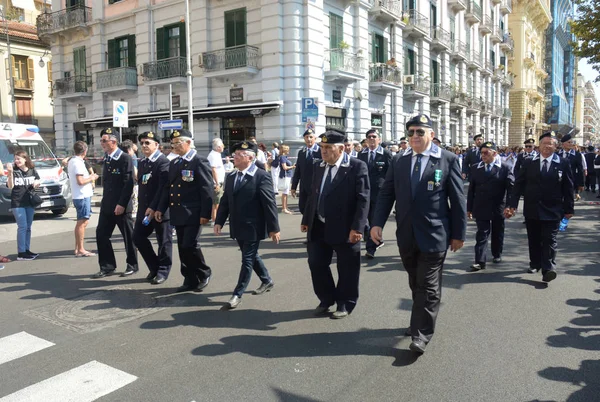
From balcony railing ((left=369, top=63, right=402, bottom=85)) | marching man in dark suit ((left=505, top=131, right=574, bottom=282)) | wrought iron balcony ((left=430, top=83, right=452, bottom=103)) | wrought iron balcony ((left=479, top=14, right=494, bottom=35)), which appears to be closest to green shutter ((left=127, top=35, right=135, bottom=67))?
balcony railing ((left=369, top=63, right=402, bottom=85))

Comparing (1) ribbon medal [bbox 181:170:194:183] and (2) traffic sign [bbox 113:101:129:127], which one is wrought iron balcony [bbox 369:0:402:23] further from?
(1) ribbon medal [bbox 181:170:194:183]

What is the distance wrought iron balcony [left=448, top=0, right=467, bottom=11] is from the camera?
34.5m

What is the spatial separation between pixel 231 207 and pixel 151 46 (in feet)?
71.0

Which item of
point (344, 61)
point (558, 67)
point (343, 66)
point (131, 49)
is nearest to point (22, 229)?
point (343, 66)

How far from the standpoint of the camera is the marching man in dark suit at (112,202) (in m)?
6.96

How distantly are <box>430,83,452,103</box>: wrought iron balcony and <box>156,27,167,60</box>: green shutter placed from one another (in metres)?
17.0

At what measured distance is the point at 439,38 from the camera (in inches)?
1258

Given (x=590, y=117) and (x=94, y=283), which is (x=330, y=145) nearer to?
(x=94, y=283)

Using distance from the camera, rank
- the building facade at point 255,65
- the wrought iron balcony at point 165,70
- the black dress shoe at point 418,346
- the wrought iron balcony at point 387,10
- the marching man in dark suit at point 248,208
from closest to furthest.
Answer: the black dress shoe at point 418,346
the marching man in dark suit at point 248,208
the building facade at point 255,65
the wrought iron balcony at point 165,70
the wrought iron balcony at point 387,10

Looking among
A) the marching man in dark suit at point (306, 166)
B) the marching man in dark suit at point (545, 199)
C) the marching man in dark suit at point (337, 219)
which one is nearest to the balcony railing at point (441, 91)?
the marching man in dark suit at point (306, 166)

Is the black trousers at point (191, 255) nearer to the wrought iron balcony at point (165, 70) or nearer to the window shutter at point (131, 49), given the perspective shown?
the wrought iron balcony at point (165, 70)

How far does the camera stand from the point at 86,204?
327 inches

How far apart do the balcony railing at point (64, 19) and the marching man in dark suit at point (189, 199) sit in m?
25.7

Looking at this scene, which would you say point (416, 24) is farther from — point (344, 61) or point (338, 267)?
point (338, 267)
